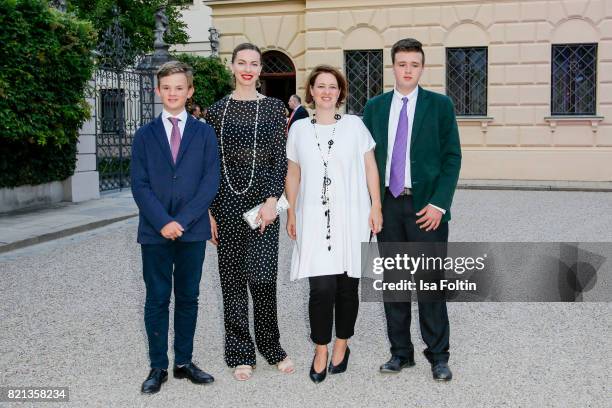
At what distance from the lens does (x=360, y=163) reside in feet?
14.4

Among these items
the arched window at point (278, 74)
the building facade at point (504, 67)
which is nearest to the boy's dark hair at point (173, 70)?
the building facade at point (504, 67)

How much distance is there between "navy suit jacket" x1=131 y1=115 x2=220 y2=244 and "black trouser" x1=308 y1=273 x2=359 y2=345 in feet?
2.40

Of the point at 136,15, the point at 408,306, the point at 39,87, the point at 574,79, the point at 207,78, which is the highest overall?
the point at 136,15

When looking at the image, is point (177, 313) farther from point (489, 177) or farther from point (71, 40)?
point (489, 177)

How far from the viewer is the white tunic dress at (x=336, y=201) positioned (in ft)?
14.3

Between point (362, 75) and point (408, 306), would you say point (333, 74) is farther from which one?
point (362, 75)

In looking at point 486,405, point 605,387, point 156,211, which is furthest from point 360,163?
point 605,387

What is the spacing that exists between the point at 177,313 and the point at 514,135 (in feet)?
51.0

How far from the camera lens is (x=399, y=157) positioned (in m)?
4.45

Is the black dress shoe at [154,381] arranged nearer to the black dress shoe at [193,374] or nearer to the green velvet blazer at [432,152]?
the black dress shoe at [193,374]

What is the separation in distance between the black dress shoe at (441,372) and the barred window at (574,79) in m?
15.3

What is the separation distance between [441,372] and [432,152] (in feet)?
4.23

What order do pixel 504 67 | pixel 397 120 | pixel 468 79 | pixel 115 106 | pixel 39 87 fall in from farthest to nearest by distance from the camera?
pixel 468 79 → pixel 504 67 → pixel 115 106 → pixel 39 87 → pixel 397 120

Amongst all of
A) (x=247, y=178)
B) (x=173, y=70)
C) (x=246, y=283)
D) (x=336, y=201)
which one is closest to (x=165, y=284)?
(x=246, y=283)
